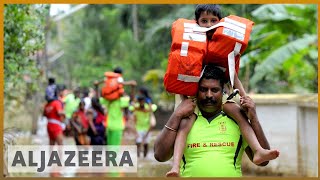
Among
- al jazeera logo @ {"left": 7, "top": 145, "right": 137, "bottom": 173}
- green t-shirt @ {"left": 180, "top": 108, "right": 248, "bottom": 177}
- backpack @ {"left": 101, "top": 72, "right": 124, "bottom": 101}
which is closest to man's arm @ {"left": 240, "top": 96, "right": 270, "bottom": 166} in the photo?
green t-shirt @ {"left": 180, "top": 108, "right": 248, "bottom": 177}

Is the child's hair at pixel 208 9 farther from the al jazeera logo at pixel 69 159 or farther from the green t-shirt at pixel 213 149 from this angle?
the al jazeera logo at pixel 69 159

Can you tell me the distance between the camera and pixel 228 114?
454 cm

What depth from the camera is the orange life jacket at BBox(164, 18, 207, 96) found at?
14.7 ft

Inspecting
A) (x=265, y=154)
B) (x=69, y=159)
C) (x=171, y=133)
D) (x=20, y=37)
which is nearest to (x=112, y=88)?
(x=69, y=159)

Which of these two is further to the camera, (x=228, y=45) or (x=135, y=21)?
(x=135, y=21)

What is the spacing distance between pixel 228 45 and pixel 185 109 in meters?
0.50

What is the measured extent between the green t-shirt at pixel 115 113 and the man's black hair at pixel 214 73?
8072 millimetres

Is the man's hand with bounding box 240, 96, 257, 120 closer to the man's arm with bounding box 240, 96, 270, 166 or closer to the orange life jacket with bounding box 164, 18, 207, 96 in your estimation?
the man's arm with bounding box 240, 96, 270, 166

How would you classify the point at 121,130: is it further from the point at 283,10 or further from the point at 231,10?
the point at 231,10

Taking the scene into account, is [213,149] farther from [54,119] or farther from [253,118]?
[54,119]

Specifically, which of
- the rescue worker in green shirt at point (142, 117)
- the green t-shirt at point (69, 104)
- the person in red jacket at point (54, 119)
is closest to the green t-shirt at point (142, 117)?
the rescue worker in green shirt at point (142, 117)

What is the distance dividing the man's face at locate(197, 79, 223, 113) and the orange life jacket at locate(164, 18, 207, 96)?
6 cm

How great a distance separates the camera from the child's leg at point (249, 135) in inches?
172

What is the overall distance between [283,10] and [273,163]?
3.51m
